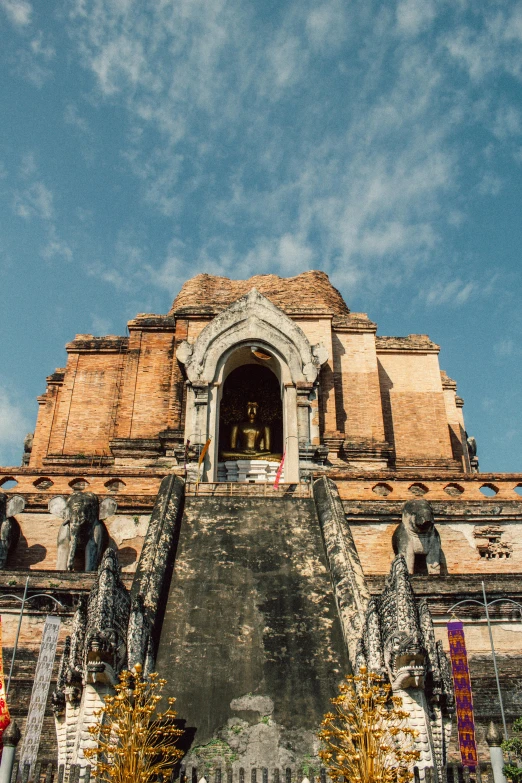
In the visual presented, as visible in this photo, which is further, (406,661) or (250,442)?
(250,442)

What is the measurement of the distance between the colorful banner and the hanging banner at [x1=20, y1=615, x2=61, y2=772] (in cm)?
498

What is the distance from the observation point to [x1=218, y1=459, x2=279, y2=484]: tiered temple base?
21188 millimetres

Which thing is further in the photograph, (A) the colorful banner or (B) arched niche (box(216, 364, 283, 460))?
(B) arched niche (box(216, 364, 283, 460))

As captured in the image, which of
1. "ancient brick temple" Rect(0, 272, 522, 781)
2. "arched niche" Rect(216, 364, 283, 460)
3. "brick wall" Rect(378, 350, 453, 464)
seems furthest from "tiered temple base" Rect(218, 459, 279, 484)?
"brick wall" Rect(378, 350, 453, 464)

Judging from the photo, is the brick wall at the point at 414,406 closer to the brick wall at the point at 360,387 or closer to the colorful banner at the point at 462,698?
the brick wall at the point at 360,387

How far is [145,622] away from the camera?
9.72 metres

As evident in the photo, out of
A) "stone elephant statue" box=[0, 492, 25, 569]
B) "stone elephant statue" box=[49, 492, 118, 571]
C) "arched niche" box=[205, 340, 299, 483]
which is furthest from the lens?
"arched niche" box=[205, 340, 299, 483]

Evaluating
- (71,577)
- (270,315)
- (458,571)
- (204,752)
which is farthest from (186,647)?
(270,315)

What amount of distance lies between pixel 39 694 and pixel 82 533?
4946mm

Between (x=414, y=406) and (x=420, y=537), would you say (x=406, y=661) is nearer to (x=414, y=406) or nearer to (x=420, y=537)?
(x=420, y=537)

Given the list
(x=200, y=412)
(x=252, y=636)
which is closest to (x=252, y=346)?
(x=200, y=412)

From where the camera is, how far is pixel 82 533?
14539 mm

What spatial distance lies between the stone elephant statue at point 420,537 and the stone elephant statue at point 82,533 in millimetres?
5814

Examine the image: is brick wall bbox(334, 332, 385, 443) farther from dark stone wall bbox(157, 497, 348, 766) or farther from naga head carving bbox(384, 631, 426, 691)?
naga head carving bbox(384, 631, 426, 691)
